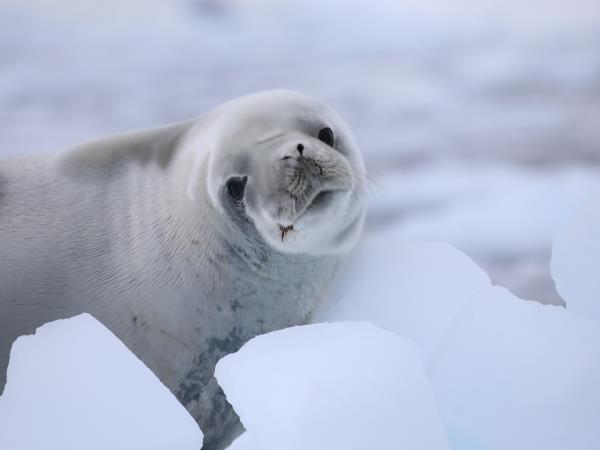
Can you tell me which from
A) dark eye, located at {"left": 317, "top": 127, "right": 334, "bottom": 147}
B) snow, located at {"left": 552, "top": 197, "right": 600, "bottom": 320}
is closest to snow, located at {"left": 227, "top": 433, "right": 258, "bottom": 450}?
dark eye, located at {"left": 317, "top": 127, "right": 334, "bottom": 147}

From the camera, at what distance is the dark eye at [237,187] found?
6.39ft

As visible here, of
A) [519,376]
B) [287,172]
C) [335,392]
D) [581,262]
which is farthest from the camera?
[581,262]

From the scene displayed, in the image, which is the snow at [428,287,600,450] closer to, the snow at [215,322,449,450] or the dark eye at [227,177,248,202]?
the snow at [215,322,449,450]

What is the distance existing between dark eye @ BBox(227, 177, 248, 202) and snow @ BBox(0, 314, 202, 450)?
0.50 metres

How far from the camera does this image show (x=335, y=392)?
4.96ft

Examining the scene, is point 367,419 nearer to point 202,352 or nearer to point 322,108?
point 202,352

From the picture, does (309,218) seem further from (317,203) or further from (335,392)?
(335,392)

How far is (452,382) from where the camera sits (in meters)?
1.75

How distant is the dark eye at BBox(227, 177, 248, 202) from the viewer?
1.95 metres

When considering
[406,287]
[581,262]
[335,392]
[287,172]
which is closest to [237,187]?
[287,172]

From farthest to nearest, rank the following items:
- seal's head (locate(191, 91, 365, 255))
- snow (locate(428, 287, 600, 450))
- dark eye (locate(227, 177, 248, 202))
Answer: dark eye (locate(227, 177, 248, 202)) < seal's head (locate(191, 91, 365, 255)) < snow (locate(428, 287, 600, 450))

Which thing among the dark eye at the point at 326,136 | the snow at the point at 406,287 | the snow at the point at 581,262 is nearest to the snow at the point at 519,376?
the snow at the point at 406,287

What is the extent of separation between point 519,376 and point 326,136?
77 centimetres

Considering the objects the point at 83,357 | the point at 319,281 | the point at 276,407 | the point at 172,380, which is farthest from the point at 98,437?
the point at 319,281
